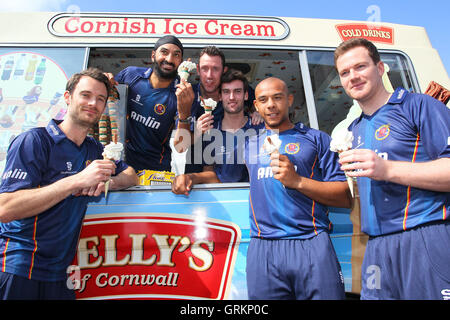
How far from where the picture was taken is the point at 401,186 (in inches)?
59.7

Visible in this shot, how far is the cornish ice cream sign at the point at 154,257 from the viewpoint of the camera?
6.18 feet

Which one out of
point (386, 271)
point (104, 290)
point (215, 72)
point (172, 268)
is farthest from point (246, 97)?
point (104, 290)

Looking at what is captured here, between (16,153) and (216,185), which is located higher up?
(16,153)

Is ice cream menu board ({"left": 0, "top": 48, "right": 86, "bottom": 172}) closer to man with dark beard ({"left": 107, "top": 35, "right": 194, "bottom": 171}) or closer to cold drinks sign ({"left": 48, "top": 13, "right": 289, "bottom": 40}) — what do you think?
cold drinks sign ({"left": 48, "top": 13, "right": 289, "bottom": 40})

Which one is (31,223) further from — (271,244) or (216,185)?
(271,244)

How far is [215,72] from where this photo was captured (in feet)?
8.57

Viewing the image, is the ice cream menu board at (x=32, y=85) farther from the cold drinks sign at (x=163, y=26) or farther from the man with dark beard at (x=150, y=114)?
the man with dark beard at (x=150, y=114)

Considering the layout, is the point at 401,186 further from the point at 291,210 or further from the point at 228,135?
the point at 228,135

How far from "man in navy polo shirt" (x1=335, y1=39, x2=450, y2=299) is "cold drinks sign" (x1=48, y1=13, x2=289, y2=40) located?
1.12 m

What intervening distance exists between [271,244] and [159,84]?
191 centimetres

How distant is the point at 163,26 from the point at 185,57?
400 mm

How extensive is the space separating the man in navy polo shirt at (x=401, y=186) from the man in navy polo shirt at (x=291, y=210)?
21 centimetres

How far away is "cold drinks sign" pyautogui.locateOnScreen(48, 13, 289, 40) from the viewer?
2.46 m

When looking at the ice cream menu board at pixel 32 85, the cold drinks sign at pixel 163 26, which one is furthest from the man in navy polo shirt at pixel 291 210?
the ice cream menu board at pixel 32 85
